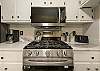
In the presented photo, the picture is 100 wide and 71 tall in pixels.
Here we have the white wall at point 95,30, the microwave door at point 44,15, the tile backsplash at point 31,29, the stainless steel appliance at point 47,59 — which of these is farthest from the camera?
the tile backsplash at point 31,29

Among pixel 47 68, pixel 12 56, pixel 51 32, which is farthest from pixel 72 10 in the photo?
pixel 12 56

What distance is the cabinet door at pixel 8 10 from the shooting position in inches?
94.2

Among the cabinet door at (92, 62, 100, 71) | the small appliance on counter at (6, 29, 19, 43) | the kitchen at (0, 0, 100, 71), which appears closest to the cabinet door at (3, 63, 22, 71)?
the kitchen at (0, 0, 100, 71)

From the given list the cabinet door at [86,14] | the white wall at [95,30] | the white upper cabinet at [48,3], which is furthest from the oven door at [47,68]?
the white upper cabinet at [48,3]

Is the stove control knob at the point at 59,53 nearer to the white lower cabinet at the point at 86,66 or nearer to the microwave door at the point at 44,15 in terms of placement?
the white lower cabinet at the point at 86,66

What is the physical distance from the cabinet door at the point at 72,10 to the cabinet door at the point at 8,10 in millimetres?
1035

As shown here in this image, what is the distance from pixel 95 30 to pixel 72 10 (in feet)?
1.87

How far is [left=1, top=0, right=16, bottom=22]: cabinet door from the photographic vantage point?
2.39 m

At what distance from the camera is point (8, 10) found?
7.89ft

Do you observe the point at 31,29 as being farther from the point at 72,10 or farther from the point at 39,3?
the point at 72,10

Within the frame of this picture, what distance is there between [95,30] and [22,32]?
1481 millimetres

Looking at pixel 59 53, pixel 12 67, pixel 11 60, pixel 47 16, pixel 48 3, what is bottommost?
pixel 12 67

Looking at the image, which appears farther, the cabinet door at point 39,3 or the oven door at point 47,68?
the cabinet door at point 39,3

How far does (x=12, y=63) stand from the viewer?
1919 mm
